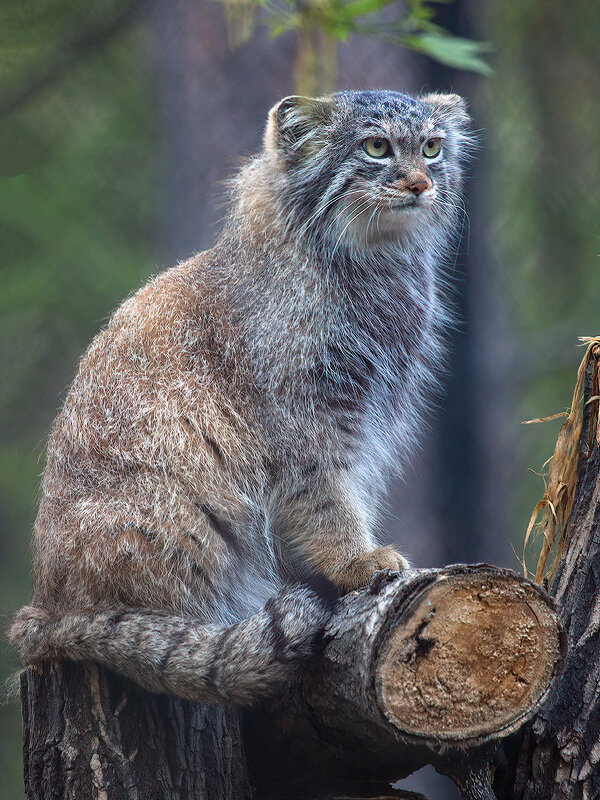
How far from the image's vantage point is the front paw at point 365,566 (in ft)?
7.78

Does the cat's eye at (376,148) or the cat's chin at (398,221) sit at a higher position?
the cat's eye at (376,148)

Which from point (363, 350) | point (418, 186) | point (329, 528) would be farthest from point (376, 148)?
point (329, 528)

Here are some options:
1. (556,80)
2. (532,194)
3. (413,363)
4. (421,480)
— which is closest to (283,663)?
(413,363)

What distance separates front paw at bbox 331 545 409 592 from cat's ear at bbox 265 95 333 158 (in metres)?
1.34

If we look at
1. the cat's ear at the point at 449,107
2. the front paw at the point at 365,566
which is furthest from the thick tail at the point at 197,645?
the cat's ear at the point at 449,107

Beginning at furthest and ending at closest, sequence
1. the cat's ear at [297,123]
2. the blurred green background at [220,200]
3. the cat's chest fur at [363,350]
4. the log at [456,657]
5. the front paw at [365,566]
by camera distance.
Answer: the blurred green background at [220,200]
the cat's ear at [297,123]
the cat's chest fur at [363,350]
the front paw at [365,566]
the log at [456,657]

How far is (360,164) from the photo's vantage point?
2689mm

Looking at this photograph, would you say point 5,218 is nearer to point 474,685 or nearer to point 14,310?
point 14,310

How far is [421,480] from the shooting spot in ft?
12.5

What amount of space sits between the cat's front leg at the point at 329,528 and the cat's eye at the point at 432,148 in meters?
1.10

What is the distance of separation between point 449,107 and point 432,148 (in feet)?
1.09

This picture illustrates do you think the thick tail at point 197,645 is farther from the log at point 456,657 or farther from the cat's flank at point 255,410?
the log at point 456,657

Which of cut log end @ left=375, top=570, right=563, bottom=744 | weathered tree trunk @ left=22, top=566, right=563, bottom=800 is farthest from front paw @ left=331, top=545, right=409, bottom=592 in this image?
cut log end @ left=375, top=570, right=563, bottom=744

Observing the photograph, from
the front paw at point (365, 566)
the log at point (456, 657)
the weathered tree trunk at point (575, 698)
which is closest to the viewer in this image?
the log at point (456, 657)
